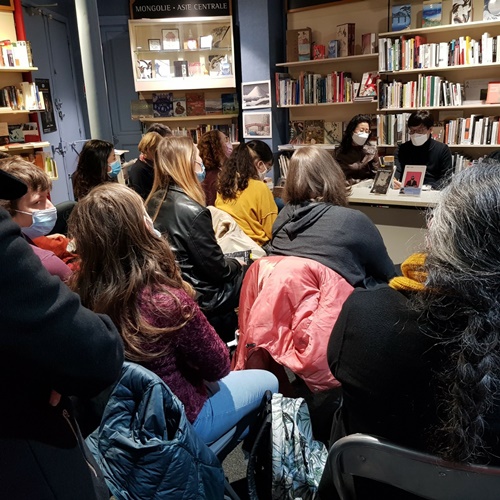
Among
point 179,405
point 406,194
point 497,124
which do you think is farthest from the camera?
point 497,124

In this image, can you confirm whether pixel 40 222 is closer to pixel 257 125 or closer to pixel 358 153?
pixel 358 153

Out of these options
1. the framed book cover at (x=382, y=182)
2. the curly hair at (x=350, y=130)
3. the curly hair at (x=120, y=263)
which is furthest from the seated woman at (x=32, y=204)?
the curly hair at (x=350, y=130)

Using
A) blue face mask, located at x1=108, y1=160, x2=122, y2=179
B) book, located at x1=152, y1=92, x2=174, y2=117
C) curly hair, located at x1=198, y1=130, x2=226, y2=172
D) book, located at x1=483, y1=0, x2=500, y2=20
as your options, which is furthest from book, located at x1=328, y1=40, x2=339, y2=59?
blue face mask, located at x1=108, y1=160, x2=122, y2=179

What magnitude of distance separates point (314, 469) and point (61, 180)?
18.2 feet

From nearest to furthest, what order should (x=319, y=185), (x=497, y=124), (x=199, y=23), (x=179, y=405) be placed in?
(x=179, y=405) → (x=319, y=185) → (x=497, y=124) → (x=199, y=23)

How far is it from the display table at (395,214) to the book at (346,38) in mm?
2545

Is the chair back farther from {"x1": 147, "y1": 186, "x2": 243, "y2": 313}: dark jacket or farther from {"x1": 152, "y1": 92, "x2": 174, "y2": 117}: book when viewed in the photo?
{"x1": 152, "y1": 92, "x2": 174, "y2": 117}: book

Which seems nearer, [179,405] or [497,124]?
[179,405]

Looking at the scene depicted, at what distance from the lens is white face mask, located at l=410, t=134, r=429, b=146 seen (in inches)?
164

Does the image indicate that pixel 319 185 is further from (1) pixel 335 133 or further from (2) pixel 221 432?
(1) pixel 335 133

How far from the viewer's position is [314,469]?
1409mm

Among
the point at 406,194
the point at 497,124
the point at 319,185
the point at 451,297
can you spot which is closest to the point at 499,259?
the point at 451,297

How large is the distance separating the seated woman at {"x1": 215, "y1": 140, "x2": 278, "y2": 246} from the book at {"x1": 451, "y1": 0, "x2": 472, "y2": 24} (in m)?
2.95

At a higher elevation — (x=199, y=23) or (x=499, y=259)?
(x=199, y=23)
